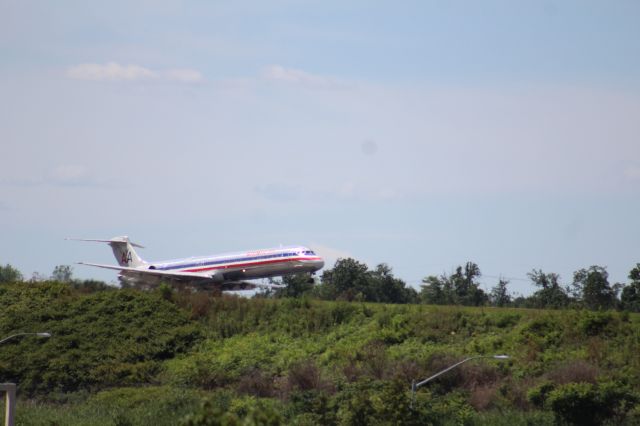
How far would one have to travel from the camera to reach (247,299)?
3474 inches

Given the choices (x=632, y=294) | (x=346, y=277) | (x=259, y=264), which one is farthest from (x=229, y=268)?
(x=632, y=294)

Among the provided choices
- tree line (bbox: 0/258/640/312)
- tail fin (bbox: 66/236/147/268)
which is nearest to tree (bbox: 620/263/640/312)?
tree line (bbox: 0/258/640/312)

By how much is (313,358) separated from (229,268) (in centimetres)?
2321

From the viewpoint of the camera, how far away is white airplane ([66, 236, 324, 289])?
302 feet

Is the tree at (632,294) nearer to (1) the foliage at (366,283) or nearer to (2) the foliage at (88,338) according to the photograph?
(1) the foliage at (366,283)

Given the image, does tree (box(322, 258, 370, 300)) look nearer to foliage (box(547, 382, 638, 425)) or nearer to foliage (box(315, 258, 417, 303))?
foliage (box(315, 258, 417, 303))

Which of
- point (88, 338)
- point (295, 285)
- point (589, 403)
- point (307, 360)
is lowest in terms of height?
point (589, 403)

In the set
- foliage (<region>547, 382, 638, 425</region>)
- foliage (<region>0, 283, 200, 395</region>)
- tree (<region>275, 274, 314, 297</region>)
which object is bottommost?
foliage (<region>547, 382, 638, 425</region>)

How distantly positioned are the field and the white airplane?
6.01 metres

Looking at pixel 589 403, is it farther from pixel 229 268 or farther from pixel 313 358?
pixel 229 268

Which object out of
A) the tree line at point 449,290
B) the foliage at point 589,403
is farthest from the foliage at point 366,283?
the foliage at point 589,403

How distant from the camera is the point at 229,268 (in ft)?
313

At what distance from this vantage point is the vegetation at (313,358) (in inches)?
2336

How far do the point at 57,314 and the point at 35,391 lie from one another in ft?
40.0
